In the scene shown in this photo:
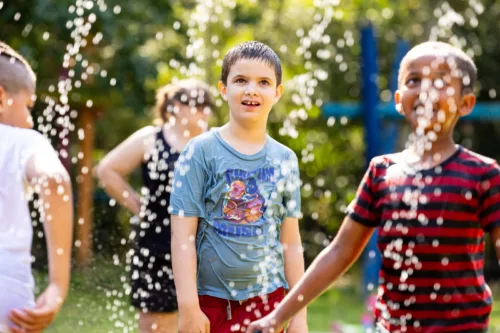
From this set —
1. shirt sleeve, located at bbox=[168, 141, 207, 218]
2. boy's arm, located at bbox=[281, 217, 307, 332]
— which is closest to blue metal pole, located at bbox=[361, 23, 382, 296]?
boy's arm, located at bbox=[281, 217, 307, 332]

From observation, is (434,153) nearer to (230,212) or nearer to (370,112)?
(230,212)

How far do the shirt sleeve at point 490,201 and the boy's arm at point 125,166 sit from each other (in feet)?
8.58

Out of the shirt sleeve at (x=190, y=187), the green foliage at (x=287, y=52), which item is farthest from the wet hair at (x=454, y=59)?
the green foliage at (x=287, y=52)

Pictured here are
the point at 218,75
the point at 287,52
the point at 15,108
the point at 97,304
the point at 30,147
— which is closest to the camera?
the point at 30,147

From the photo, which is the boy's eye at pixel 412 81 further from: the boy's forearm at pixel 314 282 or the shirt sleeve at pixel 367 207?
the boy's forearm at pixel 314 282

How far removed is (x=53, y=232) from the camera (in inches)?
119

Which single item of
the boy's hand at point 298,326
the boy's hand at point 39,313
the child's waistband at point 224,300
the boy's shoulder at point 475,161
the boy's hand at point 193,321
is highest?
the boy's shoulder at point 475,161

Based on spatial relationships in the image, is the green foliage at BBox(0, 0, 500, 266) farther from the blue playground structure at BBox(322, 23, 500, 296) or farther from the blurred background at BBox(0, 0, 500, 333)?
the blue playground structure at BBox(322, 23, 500, 296)

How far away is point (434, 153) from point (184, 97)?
7.67ft

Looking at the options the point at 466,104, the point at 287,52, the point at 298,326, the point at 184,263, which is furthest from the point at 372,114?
the point at 466,104

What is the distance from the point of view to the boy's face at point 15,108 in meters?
3.38

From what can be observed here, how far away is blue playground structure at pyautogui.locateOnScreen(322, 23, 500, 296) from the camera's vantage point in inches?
355

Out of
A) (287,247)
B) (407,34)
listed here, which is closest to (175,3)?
(407,34)

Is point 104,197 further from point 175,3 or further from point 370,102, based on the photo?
point 370,102
